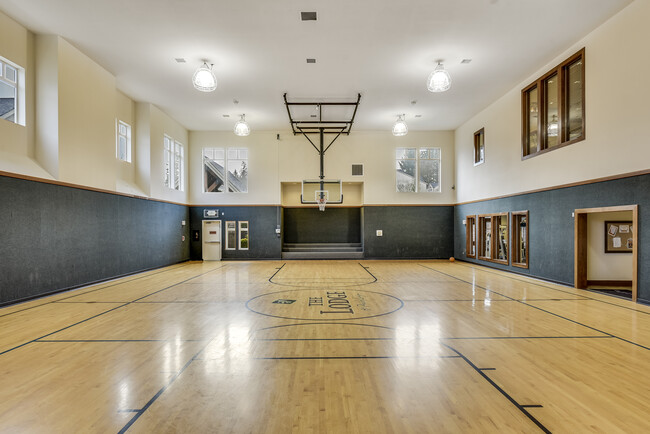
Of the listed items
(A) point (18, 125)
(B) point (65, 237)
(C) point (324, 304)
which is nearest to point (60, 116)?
(A) point (18, 125)

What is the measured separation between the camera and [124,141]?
33.5 feet

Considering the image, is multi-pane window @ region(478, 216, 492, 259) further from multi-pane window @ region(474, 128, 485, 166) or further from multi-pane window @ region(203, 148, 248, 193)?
multi-pane window @ region(203, 148, 248, 193)

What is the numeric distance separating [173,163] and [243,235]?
366cm

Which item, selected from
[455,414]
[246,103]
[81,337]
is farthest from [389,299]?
[246,103]

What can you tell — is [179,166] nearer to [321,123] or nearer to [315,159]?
[315,159]

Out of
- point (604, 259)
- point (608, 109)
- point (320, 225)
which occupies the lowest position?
→ point (604, 259)

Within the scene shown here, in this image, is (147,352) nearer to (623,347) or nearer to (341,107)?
(623,347)

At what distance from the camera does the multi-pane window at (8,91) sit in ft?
20.5

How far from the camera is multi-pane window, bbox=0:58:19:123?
623cm

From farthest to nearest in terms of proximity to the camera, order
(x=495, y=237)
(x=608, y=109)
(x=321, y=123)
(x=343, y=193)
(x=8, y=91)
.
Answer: (x=343, y=193), (x=321, y=123), (x=495, y=237), (x=608, y=109), (x=8, y=91)

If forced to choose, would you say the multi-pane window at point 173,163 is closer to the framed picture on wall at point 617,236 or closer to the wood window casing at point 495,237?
the wood window casing at point 495,237

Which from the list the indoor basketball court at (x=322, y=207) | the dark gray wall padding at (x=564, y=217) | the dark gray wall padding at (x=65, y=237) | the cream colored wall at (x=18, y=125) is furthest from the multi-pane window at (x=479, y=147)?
the cream colored wall at (x=18, y=125)

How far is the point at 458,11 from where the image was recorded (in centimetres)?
607

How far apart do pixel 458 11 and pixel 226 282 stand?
276 inches
